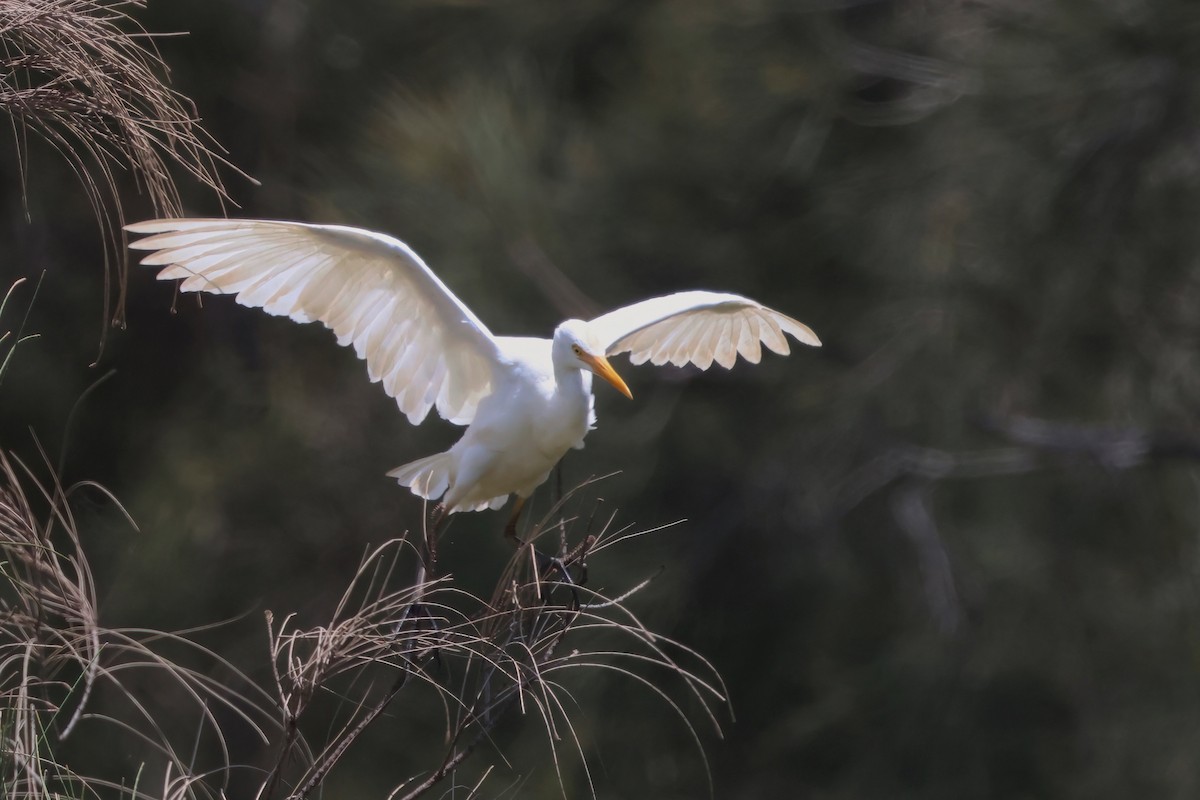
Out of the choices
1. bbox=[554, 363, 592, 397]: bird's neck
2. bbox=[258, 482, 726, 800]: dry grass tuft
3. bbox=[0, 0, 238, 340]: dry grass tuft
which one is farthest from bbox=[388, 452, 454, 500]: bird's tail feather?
bbox=[0, 0, 238, 340]: dry grass tuft

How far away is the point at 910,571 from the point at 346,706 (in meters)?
1.51

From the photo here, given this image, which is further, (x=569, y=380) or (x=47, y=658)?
(x=569, y=380)

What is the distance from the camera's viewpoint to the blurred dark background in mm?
3070

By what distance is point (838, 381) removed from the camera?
11.2ft

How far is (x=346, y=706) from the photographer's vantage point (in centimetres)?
A: 402

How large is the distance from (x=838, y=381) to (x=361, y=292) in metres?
1.76

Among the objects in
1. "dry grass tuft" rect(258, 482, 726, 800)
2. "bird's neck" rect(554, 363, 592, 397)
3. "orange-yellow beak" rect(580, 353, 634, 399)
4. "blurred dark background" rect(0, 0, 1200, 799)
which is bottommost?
"blurred dark background" rect(0, 0, 1200, 799)

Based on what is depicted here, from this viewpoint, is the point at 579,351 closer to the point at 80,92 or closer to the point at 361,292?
the point at 361,292

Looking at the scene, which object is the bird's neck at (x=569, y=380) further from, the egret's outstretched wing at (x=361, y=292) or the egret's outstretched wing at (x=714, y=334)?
the egret's outstretched wing at (x=714, y=334)

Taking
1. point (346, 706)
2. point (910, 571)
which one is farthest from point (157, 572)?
point (910, 571)

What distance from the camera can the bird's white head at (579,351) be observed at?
1.74 metres

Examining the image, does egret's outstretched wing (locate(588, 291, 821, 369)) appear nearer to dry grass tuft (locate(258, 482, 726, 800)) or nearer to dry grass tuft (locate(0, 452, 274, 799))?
dry grass tuft (locate(258, 482, 726, 800))

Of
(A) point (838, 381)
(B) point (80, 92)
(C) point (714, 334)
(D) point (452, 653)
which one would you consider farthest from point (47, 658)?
(A) point (838, 381)

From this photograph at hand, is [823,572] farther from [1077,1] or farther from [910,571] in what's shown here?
[1077,1]
